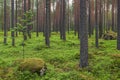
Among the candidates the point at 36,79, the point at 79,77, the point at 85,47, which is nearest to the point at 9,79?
the point at 36,79

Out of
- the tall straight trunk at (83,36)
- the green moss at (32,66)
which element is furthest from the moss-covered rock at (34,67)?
the tall straight trunk at (83,36)

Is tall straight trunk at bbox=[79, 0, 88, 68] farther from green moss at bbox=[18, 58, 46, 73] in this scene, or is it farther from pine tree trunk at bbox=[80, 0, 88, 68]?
green moss at bbox=[18, 58, 46, 73]

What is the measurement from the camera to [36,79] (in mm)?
14562

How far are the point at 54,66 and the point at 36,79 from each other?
2580 mm

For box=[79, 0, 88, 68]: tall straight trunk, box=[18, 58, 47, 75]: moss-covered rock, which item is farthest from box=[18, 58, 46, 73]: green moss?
box=[79, 0, 88, 68]: tall straight trunk

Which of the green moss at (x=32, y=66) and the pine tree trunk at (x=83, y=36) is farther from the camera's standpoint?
the pine tree trunk at (x=83, y=36)

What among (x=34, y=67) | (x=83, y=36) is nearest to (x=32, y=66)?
(x=34, y=67)

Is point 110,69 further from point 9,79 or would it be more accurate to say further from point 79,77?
point 9,79

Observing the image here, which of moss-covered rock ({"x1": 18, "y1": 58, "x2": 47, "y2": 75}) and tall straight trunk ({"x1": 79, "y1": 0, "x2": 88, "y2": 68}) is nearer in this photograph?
moss-covered rock ({"x1": 18, "y1": 58, "x2": 47, "y2": 75})

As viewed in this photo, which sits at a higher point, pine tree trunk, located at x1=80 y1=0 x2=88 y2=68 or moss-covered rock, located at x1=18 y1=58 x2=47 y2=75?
pine tree trunk, located at x1=80 y1=0 x2=88 y2=68

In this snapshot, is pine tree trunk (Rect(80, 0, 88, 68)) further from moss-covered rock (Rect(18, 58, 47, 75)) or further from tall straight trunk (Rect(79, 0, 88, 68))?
moss-covered rock (Rect(18, 58, 47, 75))

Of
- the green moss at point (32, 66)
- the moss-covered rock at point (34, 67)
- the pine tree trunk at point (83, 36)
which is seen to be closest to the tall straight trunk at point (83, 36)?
the pine tree trunk at point (83, 36)

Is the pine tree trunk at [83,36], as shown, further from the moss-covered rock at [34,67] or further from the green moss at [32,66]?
the green moss at [32,66]

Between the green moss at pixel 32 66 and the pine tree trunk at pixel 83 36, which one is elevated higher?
the pine tree trunk at pixel 83 36
